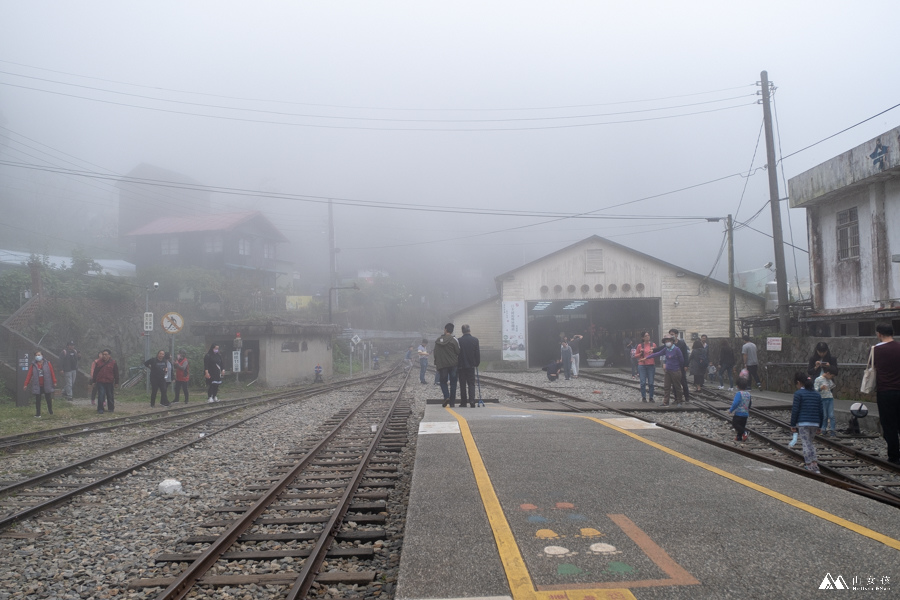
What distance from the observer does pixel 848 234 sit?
18.0 metres

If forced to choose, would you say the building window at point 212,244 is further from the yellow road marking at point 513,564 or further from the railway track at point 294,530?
the yellow road marking at point 513,564

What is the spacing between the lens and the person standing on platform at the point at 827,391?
9.48 meters

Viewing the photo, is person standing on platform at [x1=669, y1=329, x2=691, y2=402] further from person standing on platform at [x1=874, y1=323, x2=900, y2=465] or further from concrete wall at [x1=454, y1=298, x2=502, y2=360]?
concrete wall at [x1=454, y1=298, x2=502, y2=360]

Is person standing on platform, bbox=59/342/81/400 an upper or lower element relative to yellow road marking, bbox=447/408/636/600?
upper

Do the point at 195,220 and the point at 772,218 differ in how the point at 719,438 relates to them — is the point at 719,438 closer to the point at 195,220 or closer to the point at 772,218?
the point at 772,218

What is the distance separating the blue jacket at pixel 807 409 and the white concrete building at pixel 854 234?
32.1ft

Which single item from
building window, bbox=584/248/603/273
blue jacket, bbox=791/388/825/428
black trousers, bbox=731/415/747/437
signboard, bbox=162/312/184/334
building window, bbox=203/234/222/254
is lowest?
black trousers, bbox=731/415/747/437

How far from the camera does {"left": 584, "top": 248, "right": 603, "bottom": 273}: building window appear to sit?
117 feet

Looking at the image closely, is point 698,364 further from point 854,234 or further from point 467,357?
point 467,357

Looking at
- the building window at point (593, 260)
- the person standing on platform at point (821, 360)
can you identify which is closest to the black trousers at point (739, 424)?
the person standing on platform at point (821, 360)

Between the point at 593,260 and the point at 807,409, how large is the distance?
93.1ft

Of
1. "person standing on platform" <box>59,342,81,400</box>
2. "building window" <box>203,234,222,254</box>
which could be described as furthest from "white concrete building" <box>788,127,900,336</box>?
"building window" <box>203,234,222,254</box>

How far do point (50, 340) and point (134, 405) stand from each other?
9.68 m

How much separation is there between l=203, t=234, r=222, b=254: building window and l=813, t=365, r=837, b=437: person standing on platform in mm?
44721
